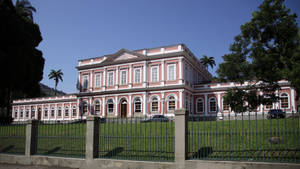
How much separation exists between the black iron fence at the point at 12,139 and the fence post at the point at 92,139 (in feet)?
12.3

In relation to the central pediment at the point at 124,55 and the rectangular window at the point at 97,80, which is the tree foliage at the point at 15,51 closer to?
the central pediment at the point at 124,55

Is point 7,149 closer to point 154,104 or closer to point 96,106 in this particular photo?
point 154,104

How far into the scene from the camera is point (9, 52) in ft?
66.6

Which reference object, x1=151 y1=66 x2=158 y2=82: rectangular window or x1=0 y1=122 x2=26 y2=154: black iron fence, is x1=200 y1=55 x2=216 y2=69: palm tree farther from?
x1=0 y1=122 x2=26 y2=154: black iron fence

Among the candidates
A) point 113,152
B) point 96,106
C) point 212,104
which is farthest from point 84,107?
point 113,152

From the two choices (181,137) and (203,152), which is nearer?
(181,137)

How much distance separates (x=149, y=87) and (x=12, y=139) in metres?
22.6

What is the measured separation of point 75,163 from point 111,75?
1086 inches

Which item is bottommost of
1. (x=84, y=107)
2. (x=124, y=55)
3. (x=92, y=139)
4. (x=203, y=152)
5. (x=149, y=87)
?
(x=203, y=152)

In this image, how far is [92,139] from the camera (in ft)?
27.7

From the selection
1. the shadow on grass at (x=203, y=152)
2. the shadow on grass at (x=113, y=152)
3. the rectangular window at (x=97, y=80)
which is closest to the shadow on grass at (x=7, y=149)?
the shadow on grass at (x=113, y=152)

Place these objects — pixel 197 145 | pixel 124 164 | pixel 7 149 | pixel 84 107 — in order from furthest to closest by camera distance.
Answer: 1. pixel 84 107
2. pixel 7 149
3. pixel 197 145
4. pixel 124 164

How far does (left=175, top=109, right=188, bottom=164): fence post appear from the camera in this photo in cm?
718

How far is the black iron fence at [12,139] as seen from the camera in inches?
417
